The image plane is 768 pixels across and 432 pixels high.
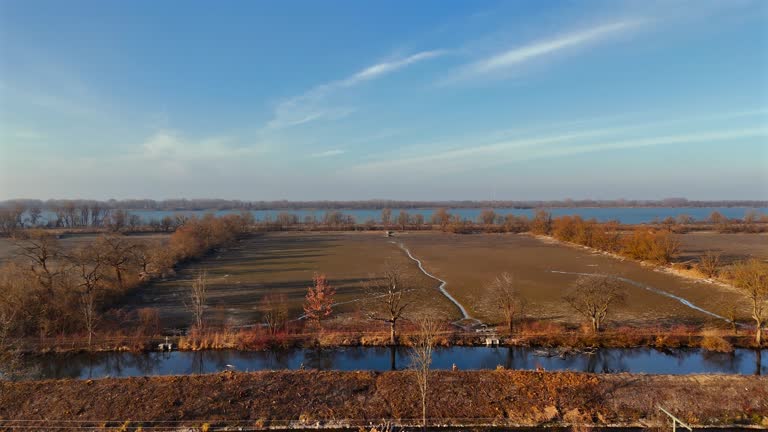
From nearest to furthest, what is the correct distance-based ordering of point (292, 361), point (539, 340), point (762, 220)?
point (292, 361) → point (539, 340) → point (762, 220)

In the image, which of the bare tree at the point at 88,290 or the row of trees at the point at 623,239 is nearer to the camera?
the bare tree at the point at 88,290

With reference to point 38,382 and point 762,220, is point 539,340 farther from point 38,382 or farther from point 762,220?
point 762,220

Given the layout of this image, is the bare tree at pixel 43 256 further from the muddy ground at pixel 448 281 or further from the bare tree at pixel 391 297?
the bare tree at pixel 391 297

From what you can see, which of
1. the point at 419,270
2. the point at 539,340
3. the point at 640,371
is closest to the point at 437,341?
the point at 539,340

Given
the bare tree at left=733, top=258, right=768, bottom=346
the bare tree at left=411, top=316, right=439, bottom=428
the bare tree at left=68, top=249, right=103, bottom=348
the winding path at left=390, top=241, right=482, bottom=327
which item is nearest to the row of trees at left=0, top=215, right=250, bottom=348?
the bare tree at left=68, top=249, right=103, bottom=348

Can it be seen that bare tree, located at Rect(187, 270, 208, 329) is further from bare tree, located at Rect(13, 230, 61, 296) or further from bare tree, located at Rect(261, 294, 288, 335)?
bare tree, located at Rect(13, 230, 61, 296)

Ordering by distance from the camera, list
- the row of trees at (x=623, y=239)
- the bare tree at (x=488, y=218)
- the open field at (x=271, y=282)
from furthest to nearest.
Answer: the bare tree at (x=488, y=218) → the row of trees at (x=623, y=239) → the open field at (x=271, y=282)

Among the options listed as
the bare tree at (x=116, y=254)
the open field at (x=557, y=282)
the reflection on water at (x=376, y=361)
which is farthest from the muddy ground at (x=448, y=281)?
the reflection on water at (x=376, y=361)
